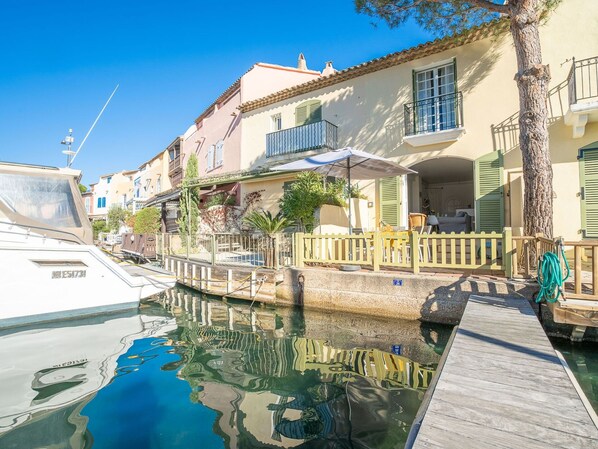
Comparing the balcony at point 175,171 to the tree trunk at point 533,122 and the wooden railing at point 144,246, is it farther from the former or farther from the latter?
the tree trunk at point 533,122

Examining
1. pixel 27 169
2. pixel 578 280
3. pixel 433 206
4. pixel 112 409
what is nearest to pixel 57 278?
pixel 27 169

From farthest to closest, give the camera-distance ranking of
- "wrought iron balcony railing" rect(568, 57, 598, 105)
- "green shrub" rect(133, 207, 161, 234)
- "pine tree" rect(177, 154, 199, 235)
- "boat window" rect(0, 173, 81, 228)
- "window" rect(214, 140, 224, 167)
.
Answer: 1. "green shrub" rect(133, 207, 161, 234)
2. "window" rect(214, 140, 224, 167)
3. "pine tree" rect(177, 154, 199, 235)
4. "wrought iron balcony railing" rect(568, 57, 598, 105)
5. "boat window" rect(0, 173, 81, 228)

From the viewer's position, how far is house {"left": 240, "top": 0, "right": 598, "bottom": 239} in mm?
8570

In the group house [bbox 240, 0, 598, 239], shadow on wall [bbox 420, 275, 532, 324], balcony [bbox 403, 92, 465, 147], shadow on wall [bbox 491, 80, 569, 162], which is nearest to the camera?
shadow on wall [bbox 420, 275, 532, 324]

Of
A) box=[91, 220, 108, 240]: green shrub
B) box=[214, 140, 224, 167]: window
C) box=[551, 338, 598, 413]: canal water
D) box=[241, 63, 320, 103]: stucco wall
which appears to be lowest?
box=[551, 338, 598, 413]: canal water

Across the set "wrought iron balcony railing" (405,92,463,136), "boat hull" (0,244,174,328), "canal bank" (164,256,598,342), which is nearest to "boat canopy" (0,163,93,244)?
"boat hull" (0,244,174,328)

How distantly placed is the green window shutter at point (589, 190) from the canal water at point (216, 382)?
5.72m

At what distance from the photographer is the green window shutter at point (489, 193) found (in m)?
9.54

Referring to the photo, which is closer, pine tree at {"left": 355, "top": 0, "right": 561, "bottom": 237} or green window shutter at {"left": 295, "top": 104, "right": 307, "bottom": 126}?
pine tree at {"left": 355, "top": 0, "right": 561, "bottom": 237}

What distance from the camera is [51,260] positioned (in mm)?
6754

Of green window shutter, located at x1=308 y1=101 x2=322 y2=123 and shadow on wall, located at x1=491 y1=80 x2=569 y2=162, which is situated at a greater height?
green window shutter, located at x1=308 y1=101 x2=322 y2=123

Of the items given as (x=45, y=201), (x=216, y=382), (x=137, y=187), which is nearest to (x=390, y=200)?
(x=216, y=382)

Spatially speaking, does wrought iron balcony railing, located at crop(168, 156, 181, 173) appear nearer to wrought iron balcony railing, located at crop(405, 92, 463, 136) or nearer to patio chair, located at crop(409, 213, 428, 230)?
wrought iron balcony railing, located at crop(405, 92, 463, 136)

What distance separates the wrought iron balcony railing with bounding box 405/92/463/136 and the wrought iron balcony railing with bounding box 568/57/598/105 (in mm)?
2829
